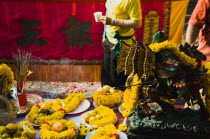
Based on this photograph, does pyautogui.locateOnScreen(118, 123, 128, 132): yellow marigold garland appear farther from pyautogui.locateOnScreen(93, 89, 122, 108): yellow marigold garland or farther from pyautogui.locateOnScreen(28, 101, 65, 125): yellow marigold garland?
pyautogui.locateOnScreen(28, 101, 65, 125): yellow marigold garland

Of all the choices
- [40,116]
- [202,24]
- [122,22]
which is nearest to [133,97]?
[40,116]

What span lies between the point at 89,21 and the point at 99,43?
38 cm

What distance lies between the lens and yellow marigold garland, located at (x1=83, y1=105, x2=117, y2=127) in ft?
6.26

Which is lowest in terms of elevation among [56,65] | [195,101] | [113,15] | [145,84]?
[56,65]

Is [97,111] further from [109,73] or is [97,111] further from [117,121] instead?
[109,73]

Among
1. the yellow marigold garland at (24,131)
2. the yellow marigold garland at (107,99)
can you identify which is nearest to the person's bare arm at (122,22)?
the yellow marigold garland at (107,99)

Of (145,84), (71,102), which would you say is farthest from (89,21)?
(145,84)

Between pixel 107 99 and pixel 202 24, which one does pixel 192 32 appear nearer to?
pixel 202 24

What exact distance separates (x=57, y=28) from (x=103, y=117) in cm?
234

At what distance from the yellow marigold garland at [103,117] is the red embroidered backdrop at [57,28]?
2052mm

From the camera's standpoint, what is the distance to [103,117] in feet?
6.50

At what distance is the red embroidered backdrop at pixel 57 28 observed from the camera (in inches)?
151

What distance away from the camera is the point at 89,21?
3.91 m

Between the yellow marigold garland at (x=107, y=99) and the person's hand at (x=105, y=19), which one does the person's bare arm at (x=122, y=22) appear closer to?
the person's hand at (x=105, y=19)
